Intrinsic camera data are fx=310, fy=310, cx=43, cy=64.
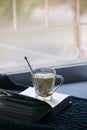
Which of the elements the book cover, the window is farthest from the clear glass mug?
the window

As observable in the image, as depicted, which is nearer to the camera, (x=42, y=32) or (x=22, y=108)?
(x=22, y=108)

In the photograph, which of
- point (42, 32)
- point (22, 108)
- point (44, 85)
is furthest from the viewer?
point (42, 32)

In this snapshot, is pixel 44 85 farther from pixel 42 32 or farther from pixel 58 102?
pixel 42 32

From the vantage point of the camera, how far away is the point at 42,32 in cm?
175

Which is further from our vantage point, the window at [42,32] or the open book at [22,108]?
the window at [42,32]

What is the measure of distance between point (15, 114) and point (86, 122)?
0.23 meters

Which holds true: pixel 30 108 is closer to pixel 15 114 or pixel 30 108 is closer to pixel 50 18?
pixel 15 114

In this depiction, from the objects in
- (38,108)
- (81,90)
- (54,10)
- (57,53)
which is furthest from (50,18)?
(38,108)

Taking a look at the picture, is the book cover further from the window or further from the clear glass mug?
the window

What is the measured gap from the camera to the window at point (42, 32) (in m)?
1.68

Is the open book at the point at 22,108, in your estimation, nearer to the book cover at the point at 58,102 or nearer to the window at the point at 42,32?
the book cover at the point at 58,102

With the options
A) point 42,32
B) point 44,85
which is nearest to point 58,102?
point 44,85

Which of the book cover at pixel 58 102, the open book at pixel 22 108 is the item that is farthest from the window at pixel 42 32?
the open book at pixel 22 108

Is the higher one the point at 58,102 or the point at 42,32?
the point at 42,32
